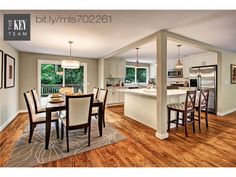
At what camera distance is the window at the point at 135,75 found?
8031 mm

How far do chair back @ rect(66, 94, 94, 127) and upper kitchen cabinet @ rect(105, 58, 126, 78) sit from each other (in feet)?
13.2

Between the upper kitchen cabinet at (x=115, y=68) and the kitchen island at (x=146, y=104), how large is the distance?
222 centimetres

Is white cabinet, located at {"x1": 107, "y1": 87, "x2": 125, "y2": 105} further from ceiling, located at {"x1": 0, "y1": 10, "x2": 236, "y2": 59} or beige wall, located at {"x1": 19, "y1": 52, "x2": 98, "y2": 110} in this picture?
ceiling, located at {"x1": 0, "y1": 10, "x2": 236, "y2": 59}

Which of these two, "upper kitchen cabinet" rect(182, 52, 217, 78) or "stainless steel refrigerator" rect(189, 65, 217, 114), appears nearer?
"stainless steel refrigerator" rect(189, 65, 217, 114)

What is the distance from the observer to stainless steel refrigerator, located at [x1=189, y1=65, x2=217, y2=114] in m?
4.94

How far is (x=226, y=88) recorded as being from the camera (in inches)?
197

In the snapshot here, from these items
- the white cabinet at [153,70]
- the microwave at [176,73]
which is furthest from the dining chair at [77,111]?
the white cabinet at [153,70]

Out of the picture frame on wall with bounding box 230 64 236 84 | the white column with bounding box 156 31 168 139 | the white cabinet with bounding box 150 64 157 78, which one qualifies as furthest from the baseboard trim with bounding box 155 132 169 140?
the white cabinet with bounding box 150 64 157 78

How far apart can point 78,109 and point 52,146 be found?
2.75 ft

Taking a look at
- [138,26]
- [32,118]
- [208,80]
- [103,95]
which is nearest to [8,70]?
[32,118]

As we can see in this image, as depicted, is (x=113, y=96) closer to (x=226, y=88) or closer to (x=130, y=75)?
(x=130, y=75)

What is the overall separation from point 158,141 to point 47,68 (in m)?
4.85
